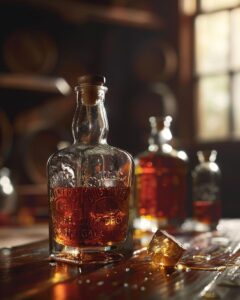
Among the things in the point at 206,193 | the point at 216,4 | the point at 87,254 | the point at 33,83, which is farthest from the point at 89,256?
the point at 216,4

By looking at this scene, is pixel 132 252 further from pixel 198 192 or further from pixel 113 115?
pixel 113 115

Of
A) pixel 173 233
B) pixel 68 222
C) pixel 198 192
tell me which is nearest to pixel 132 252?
pixel 68 222

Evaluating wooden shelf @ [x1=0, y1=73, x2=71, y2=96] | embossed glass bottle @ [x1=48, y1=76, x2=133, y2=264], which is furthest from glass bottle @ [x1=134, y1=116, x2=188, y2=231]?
wooden shelf @ [x1=0, y1=73, x2=71, y2=96]

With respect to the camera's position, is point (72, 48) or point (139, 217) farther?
point (72, 48)

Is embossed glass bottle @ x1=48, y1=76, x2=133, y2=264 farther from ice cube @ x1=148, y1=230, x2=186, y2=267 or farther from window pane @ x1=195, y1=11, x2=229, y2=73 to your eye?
window pane @ x1=195, y1=11, x2=229, y2=73

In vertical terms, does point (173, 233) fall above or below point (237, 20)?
below

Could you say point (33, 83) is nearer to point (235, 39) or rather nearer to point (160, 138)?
point (235, 39)
